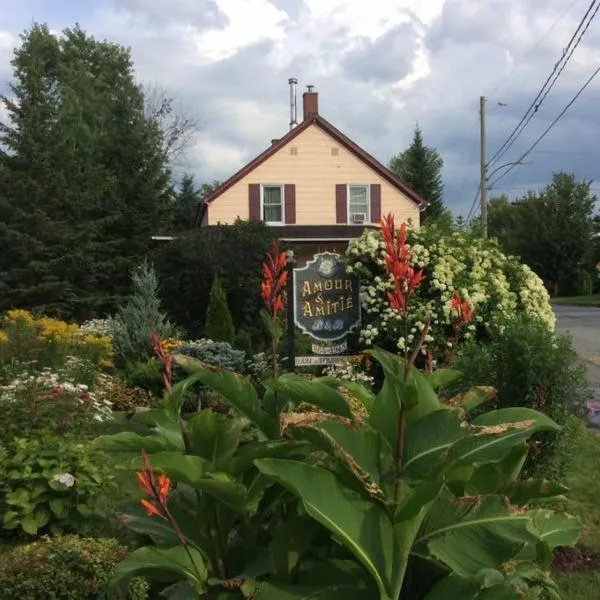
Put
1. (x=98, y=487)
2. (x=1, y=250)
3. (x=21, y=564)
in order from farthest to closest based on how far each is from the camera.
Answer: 1. (x=1, y=250)
2. (x=98, y=487)
3. (x=21, y=564)

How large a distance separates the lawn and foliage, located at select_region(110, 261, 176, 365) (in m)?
7.40

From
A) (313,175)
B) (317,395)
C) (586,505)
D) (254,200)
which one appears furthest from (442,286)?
(313,175)

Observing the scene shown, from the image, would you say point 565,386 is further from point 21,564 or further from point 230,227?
point 230,227

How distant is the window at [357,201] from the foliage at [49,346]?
16.5 meters

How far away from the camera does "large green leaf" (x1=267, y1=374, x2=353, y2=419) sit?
8.75ft

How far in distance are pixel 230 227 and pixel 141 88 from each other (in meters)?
30.7

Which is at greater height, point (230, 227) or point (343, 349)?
point (230, 227)

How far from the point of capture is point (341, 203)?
2800 cm

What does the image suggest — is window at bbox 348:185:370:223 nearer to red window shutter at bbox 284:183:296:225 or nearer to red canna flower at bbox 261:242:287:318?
red window shutter at bbox 284:183:296:225

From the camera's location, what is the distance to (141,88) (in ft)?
154

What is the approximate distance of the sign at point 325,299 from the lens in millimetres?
9789

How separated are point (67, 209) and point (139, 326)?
12519mm

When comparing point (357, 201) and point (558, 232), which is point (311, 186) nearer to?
point (357, 201)

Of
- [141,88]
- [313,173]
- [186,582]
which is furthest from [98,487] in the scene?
[141,88]
